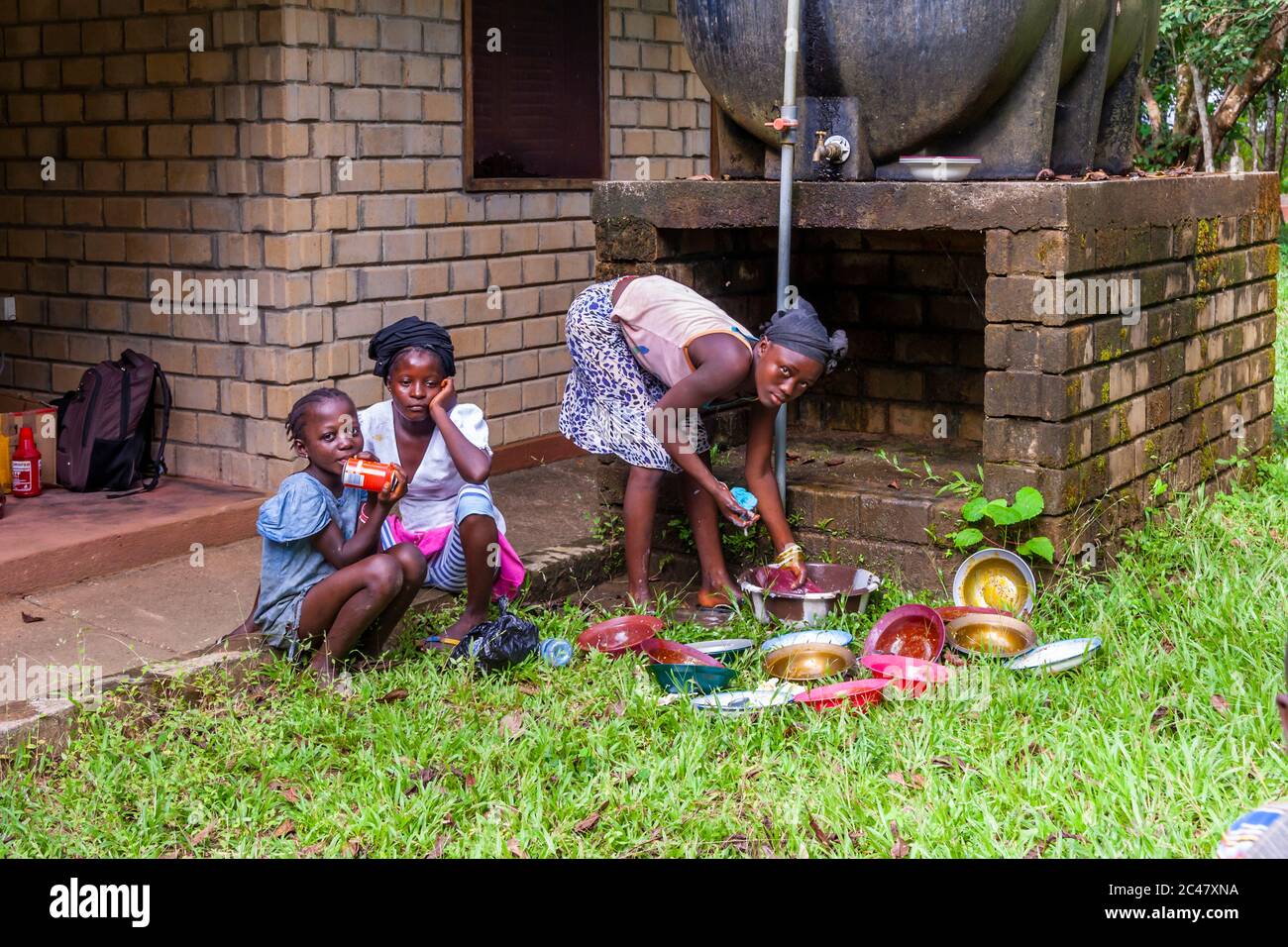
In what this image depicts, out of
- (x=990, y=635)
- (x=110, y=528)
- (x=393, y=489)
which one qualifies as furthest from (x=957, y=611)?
(x=110, y=528)

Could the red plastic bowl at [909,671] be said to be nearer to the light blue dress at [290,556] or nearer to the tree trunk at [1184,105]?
the light blue dress at [290,556]

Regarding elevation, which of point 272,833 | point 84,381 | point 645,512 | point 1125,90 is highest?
point 1125,90

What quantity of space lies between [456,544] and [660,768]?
129 centimetres

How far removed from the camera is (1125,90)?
6.29 meters

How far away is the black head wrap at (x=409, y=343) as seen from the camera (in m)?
4.82

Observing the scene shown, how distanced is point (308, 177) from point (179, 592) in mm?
1867

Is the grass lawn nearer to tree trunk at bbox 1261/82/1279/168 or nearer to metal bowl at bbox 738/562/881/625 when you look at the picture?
metal bowl at bbox 738/562/881/625

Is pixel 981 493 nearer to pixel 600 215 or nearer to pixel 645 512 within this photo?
pixel 645 512

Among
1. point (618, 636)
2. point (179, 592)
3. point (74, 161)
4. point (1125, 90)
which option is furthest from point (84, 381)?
point (1125, 90)

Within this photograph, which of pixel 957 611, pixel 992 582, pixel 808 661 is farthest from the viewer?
pixel 992 582

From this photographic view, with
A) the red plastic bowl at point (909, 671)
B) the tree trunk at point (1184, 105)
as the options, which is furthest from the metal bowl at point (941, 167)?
the tree trunk at point (1184, 105)

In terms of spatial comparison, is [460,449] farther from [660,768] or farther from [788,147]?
[788,147]

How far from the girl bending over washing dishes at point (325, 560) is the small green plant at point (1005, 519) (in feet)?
6.58

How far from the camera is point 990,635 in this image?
489 cm
